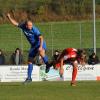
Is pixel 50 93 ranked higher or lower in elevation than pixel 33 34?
lower

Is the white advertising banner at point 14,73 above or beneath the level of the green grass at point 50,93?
beneath

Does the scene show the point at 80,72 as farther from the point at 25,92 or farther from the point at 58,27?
the point at 58,27

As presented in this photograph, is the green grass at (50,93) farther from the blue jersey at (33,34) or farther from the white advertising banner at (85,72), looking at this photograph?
the white advertising banner at (85,72)

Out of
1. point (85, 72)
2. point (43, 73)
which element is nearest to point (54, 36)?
point (85, 72)

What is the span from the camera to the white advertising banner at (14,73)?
27.0 meters

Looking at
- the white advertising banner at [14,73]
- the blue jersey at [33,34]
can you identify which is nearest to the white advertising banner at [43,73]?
the white advertising banner at [14,73]

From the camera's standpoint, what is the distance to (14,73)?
27.2 m

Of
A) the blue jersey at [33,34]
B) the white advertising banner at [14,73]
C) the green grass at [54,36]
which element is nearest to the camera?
the blue jersey at [33,34]

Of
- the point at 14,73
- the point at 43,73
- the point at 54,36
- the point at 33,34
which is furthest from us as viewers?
the point at 54,36

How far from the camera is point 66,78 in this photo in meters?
27.2

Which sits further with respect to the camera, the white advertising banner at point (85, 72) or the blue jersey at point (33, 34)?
the white advertising banner at point (85, 72)

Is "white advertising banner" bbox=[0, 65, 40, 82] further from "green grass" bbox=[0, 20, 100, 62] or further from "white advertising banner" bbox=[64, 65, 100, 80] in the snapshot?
"green grass" bbox=[0, 20, 100, 62]

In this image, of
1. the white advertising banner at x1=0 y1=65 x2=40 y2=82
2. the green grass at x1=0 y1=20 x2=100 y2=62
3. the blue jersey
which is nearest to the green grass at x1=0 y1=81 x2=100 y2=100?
the blue jersey

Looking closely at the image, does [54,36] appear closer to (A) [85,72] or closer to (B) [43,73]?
(A) [85,72]
